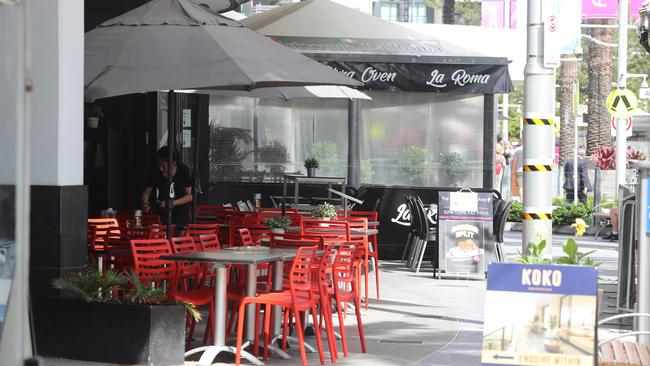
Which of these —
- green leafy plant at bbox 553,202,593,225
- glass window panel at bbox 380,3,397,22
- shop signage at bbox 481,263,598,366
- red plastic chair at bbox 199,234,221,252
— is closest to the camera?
shop signage at bbox 481,263,598,366

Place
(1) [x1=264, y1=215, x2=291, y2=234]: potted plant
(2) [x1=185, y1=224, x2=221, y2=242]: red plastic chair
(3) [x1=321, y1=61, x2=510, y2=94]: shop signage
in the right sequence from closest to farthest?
(2) [x1=185, y1=224, x2=221, y2=242]: red plastic chair < (1) [x1=264, y1=215, x2=291, y2=234]: potted plant < (3) [x1=321, y1=61, x2=510, y2=94]: shop signage

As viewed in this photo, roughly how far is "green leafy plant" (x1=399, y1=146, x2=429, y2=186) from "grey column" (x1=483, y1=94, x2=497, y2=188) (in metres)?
0.98

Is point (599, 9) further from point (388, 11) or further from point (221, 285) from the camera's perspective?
point (388, 11)

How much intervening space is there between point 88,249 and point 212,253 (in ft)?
7.85

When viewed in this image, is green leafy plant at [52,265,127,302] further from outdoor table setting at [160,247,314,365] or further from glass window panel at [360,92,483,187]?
glass window panel at [360,92,483,187]

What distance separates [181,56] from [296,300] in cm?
258

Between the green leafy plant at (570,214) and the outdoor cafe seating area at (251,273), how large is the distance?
15498 millimetres

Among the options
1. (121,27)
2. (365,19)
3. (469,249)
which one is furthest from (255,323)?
(365,19)

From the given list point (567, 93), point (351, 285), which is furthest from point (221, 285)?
point (567, 93)

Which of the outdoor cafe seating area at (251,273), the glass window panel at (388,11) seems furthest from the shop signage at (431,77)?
the glass window panel at (388,11)

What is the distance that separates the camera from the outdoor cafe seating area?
9922 millimetres

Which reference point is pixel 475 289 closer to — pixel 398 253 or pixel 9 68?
pixel 398 253

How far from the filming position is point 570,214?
28266mm

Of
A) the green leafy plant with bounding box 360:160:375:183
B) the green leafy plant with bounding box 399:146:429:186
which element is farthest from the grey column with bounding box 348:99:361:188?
the green leafy plant with bounding box 399:146:429:186
